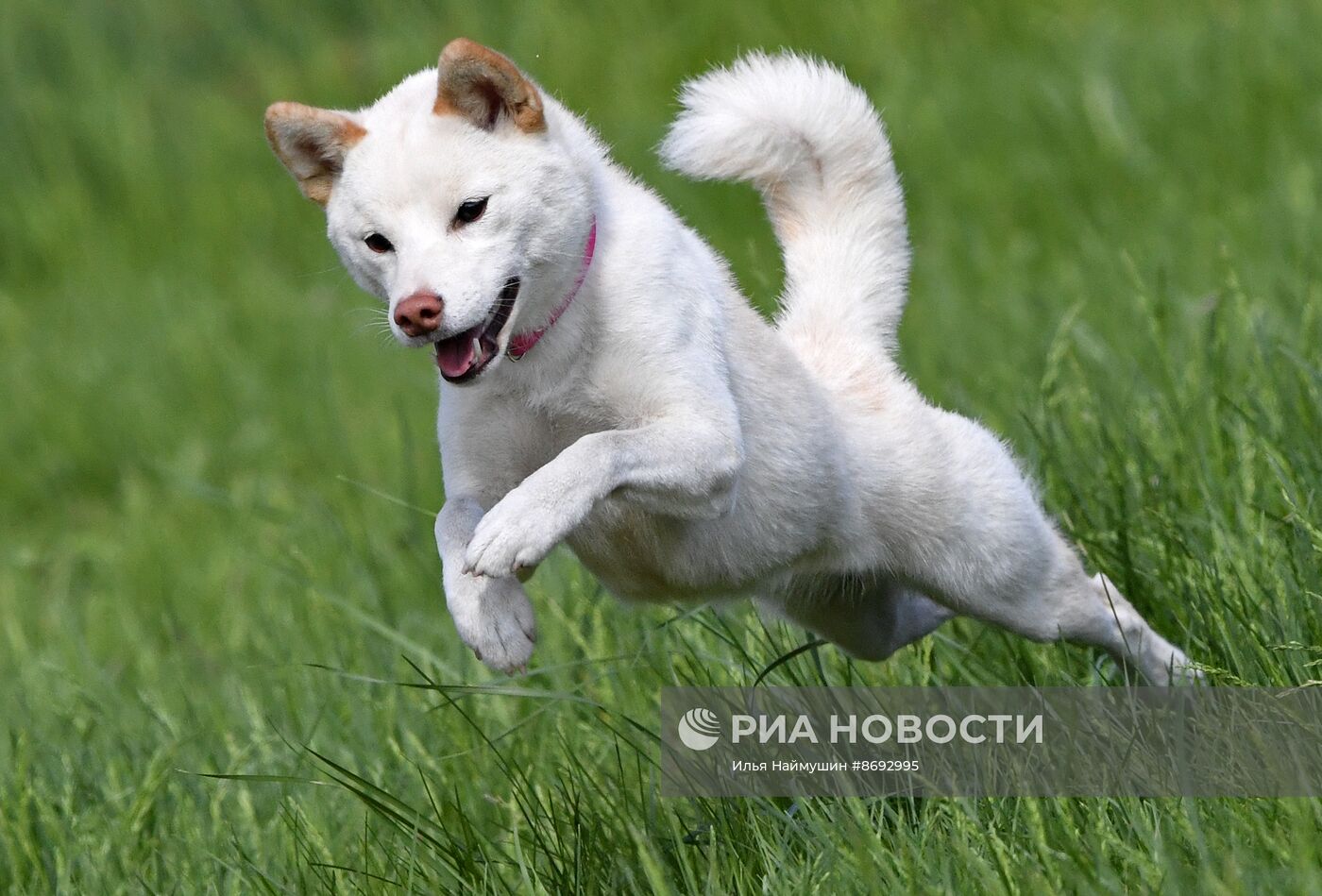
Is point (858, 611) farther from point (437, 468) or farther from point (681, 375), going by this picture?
point (437, 468)

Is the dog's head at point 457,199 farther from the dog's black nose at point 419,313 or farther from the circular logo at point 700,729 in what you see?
the circular logo at point 700,729

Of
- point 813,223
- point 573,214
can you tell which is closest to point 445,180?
point 573,214

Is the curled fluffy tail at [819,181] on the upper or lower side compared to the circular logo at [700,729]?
upper

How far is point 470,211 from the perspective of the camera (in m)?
2.83

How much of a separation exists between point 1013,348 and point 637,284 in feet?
10.2

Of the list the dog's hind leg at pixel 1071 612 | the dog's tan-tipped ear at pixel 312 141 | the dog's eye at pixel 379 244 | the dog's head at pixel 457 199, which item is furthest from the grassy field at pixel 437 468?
the dog's tan-tipped ear at pixel 312 141

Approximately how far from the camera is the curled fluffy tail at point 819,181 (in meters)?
3.49

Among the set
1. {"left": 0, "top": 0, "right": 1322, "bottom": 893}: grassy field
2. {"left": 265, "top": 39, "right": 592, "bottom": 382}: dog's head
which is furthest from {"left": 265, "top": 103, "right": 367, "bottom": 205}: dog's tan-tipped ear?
{"left": 0, "top": 0, "right": 1322, "bottom": 893}: grassy field

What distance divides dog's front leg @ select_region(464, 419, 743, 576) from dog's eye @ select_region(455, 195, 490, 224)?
16.7 inches

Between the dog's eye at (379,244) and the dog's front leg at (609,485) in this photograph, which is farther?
the dog's eye at (379,244)

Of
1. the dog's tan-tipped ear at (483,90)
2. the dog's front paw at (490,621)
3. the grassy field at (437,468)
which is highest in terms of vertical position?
the dog's tan-tipped ear at (483,90)

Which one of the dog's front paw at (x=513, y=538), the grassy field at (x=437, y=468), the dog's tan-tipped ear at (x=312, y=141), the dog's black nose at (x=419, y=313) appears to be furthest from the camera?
the grassy field at (x=437, y=468)

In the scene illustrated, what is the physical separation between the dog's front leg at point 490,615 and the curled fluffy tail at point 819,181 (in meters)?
1.06

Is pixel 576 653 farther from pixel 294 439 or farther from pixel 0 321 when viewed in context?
pixel 0 321
